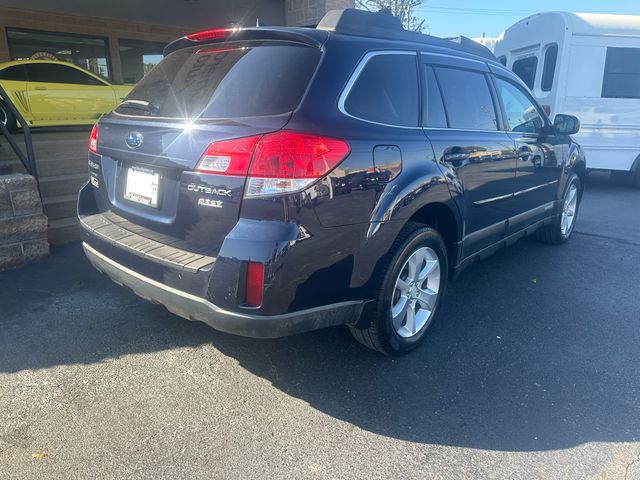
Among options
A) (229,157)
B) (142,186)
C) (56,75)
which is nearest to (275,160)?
(229,157)

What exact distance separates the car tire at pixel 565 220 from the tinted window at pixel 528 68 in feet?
14.7

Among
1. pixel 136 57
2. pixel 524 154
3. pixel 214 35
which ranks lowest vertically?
pixel 524 154

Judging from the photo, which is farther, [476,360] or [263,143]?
[476,360]

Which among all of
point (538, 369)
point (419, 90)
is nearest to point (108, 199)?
point (419, 90)

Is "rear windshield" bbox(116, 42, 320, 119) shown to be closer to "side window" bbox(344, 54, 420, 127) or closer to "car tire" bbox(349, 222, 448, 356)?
"side window" bbox(344, 54, 420, 127)

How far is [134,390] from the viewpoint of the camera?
2789mm

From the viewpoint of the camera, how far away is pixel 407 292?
313 centimetres

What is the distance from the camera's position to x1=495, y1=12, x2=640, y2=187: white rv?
28.3ft

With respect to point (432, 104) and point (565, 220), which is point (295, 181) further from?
point (565, 220)

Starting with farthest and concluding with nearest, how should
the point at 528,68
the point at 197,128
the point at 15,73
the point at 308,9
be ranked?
the point at 308,9 → the point at 528,68 → the point at 15,73 → the point at 197,128

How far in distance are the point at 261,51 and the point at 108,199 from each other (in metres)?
1.32

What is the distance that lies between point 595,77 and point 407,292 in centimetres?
787

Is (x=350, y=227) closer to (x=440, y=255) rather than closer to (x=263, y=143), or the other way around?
(x=263, y=143)

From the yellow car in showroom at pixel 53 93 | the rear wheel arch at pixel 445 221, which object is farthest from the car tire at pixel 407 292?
the yellow car in showroom at pixel 53 93
